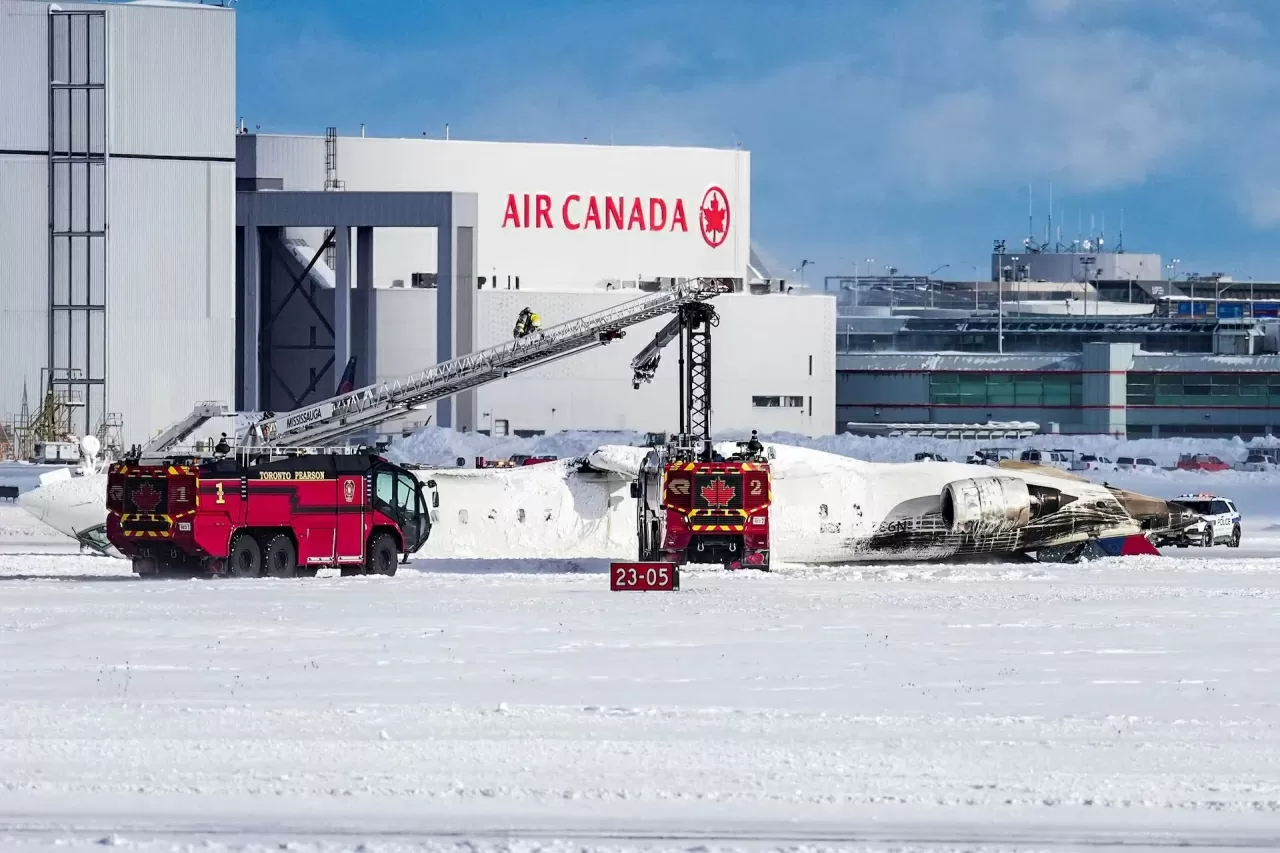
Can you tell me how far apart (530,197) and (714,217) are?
10888 millimetres

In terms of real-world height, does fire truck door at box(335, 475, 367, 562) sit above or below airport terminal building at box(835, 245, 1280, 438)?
below

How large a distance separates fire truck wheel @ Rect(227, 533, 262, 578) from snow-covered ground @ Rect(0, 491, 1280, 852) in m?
5.16

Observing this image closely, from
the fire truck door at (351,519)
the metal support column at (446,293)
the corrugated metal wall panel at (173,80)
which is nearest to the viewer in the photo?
the fire truck door at (351,519)

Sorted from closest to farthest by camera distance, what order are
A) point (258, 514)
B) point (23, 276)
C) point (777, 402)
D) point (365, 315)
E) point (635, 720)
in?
point (635, 720) < point (258, 514) < point (23, 276) < point (365, 315) < point (777, 402)

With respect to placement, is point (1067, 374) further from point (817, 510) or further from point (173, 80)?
point (817, 510)

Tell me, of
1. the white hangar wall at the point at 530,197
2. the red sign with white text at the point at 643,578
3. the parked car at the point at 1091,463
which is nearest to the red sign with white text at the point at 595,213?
the white hangar wall at the point at 530,197

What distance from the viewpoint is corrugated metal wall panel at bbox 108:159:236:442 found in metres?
83.7

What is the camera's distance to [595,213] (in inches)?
4382

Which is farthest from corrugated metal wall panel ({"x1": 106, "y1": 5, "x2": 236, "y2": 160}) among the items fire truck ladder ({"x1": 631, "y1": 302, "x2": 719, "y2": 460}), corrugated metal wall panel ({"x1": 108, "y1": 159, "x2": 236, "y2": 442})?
fire truck ladder ({"x1": 631, "y1": 302, "x2": 719, "y2": 460})

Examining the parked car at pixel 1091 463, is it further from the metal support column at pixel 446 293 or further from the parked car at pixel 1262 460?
the metal support column at pixel 446 293

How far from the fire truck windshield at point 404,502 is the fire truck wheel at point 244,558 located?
2796mm

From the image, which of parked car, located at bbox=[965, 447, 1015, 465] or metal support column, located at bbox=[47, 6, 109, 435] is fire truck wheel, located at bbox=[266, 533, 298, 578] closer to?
metal support column, located at bbox=[47, 6, 109, 435]

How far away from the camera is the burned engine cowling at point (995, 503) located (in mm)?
42094

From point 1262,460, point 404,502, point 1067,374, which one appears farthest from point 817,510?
point 1067,374
